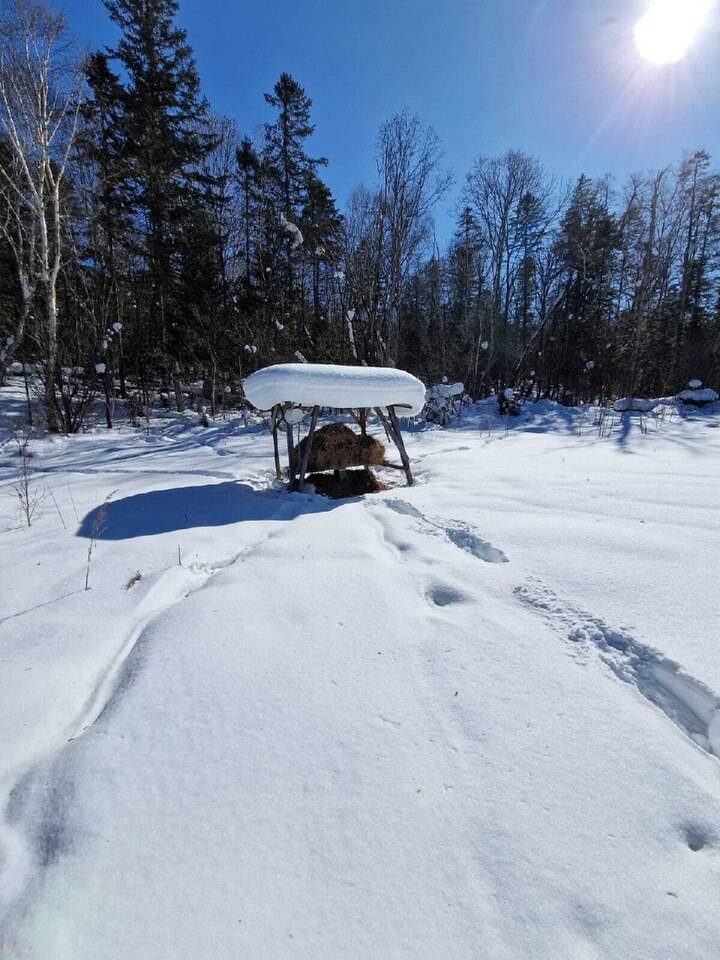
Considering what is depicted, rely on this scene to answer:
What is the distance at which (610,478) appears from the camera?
407 centimetres

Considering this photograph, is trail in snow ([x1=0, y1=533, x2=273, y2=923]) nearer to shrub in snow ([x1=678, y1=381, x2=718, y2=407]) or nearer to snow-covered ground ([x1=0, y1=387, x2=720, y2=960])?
snow-covered ground ([x1=0, y1=387, x2=720, y2=960])

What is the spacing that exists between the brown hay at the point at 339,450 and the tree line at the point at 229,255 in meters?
6.75

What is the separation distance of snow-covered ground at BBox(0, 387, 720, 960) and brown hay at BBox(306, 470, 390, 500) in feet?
5.75

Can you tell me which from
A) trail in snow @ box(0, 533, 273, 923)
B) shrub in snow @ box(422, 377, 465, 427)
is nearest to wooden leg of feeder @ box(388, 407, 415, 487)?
trail in snow @ box(0, 533, 273, 923)

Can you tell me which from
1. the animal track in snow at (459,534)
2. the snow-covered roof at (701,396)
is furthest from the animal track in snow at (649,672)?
the snow-covered roof at (701,396)

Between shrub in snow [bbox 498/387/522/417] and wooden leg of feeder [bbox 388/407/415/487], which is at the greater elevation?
shrub in snow [bbox 498/387/522/417]

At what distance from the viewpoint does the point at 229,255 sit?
15758 millimetres

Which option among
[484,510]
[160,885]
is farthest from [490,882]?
[484,510]

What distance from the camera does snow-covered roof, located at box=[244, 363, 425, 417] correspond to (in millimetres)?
3684

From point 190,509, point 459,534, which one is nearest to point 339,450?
point 190,509

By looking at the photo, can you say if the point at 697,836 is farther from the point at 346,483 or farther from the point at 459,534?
the point at 346,483

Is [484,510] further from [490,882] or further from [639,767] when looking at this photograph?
[490,882]

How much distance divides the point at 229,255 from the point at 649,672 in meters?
18.1

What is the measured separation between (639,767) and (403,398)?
3554mm
